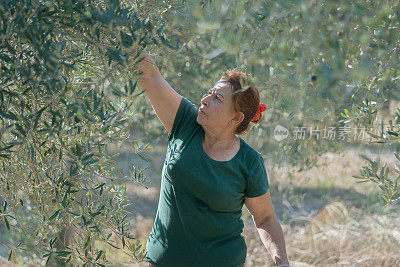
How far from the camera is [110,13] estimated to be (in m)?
1.45

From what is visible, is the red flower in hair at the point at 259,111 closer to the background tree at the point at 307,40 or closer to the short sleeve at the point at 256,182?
the short sleeve at the point at 256,182

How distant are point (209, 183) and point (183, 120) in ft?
1.16

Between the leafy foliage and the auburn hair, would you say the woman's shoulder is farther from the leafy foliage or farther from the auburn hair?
the leafy foliage

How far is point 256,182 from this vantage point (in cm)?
213

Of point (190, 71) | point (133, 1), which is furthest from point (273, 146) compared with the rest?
point (133, 1)

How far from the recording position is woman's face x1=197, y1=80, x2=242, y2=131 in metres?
2.07

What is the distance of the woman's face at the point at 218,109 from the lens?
6.80ft

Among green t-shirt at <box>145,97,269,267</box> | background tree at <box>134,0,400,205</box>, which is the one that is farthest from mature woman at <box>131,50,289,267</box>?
background tree at <box>134,0,400,205</box>

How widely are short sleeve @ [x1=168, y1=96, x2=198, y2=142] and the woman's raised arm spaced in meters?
0.02

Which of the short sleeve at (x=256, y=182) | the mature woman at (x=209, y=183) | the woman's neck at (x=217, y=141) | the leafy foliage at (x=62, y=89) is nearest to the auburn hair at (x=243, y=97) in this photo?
the mature woman at (x=209, y=183)

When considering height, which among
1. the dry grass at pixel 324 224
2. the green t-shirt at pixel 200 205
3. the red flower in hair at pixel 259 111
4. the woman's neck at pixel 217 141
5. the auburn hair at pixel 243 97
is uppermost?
the auburn hair at pixel 243 97

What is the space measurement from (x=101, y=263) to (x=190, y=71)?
8.80 feet

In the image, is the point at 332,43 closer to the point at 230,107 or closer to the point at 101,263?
the point at 230,107

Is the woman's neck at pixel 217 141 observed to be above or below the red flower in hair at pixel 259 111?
below
